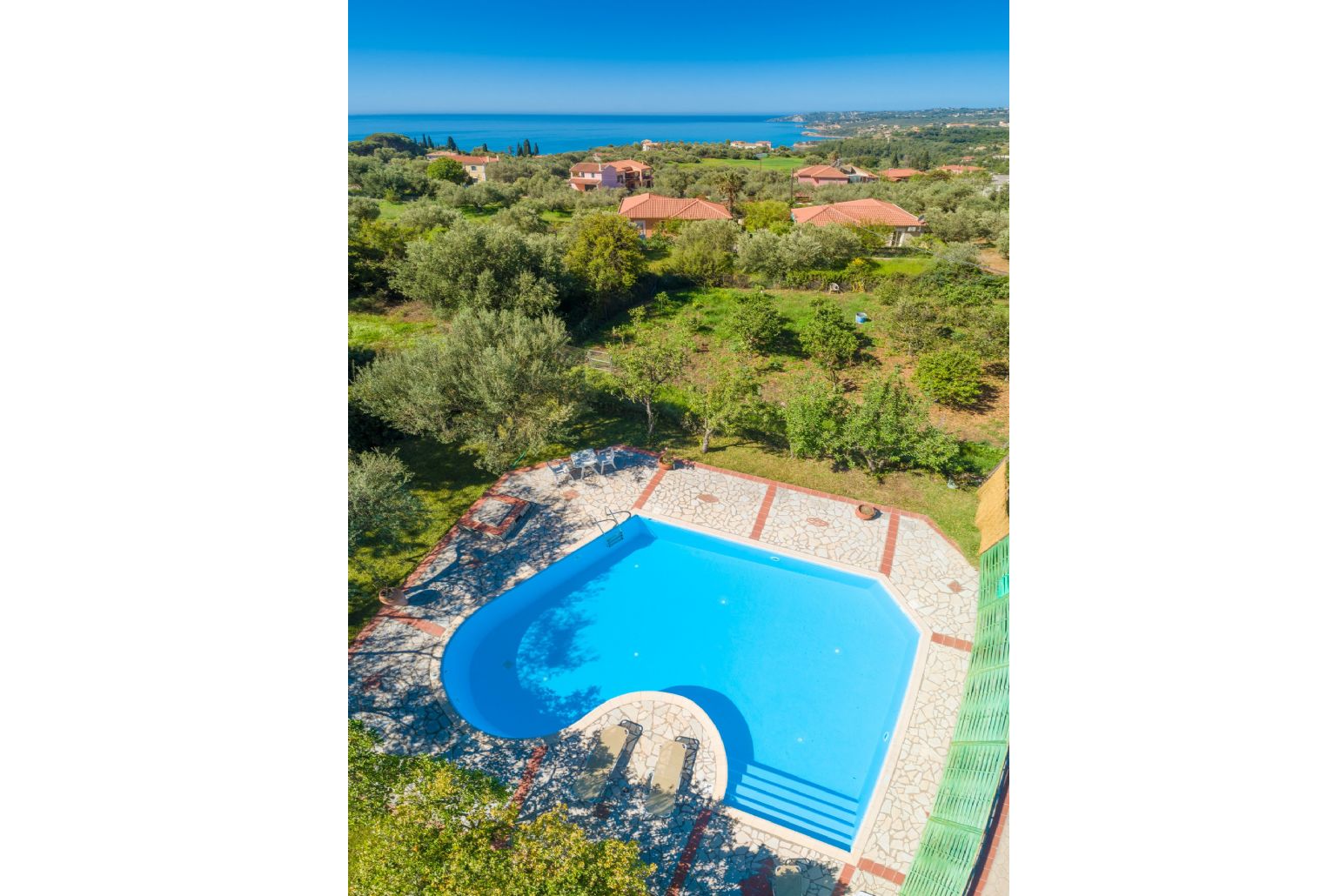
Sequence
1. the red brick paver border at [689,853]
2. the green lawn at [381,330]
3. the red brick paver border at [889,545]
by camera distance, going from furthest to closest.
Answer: the green lawn at [381,330]
the red brick paver border at [889,545]
the red brick paver border at [689,853]

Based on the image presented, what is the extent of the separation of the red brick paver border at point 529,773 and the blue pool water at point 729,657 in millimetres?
659

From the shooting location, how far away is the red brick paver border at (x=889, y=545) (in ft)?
41.1

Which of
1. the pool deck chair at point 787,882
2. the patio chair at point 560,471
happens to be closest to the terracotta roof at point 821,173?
the patio chair at point 560,471

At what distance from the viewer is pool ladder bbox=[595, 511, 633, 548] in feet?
44.3

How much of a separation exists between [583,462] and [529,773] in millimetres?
7987

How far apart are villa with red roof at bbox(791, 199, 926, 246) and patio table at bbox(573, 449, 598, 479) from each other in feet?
100.0

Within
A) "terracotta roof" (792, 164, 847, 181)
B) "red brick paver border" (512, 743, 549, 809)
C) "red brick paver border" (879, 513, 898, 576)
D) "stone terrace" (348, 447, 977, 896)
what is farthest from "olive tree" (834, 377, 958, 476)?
"terracotta roof" (792, 164, 847, 181)

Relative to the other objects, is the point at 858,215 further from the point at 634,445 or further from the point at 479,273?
the point at 634,445

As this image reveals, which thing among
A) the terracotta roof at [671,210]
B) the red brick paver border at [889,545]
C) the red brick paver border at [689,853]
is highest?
the terracotta roof at [671,210]

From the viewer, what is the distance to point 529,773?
8.89 metres

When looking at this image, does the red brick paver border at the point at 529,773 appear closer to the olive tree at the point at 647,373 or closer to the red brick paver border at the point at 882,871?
the red brick paver border at the point at 882,871

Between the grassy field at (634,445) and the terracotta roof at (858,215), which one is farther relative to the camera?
the terracotta roof at (858,215)
